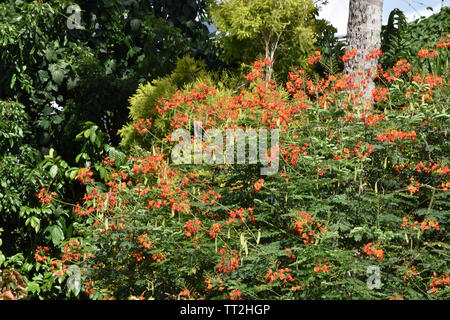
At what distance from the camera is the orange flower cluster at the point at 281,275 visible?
3928mm

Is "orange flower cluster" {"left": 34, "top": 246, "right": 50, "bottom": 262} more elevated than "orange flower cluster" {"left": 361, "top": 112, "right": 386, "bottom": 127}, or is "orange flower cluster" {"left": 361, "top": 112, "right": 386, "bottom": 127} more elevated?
"orange flower cluster" {"left": 361, "top": 112, "right": 386, "bottom": 127}

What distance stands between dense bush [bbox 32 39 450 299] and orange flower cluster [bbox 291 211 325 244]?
0.04 feet

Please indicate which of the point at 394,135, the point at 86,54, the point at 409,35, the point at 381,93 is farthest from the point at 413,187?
the point at 409,35

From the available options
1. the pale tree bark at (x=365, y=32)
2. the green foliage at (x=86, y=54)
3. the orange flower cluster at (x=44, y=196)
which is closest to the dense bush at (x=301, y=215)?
the orange flower cluster at (x=44, y=196)

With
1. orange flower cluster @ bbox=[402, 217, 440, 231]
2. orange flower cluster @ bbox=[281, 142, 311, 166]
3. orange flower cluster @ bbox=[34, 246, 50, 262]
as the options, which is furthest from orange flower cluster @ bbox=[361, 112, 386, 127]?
orange flower cluster @ bbox=[34, 246, 50, 262]

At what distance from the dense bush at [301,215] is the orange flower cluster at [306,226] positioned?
0.04 feet

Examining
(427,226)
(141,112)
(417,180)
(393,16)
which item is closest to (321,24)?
(393,16)

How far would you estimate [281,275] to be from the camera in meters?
3.90

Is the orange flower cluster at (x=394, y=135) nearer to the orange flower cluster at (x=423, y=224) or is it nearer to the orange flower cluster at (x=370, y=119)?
the orange flower cluster at (x=370, y=119)

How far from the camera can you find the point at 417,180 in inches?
182

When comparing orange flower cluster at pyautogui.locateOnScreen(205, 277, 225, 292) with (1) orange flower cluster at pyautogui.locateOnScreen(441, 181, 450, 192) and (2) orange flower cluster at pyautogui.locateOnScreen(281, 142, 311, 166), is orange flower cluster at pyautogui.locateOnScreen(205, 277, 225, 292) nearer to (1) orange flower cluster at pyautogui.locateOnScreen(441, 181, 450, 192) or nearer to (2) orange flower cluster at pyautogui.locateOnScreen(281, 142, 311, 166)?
(2) orange flower cluster at pyautogui.locateOnScreen(281, 142, 311, 166)

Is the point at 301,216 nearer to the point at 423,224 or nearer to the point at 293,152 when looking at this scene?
the point at 293,152

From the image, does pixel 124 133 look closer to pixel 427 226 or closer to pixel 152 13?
pixel 152 13

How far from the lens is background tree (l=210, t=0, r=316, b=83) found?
25.7 ft
